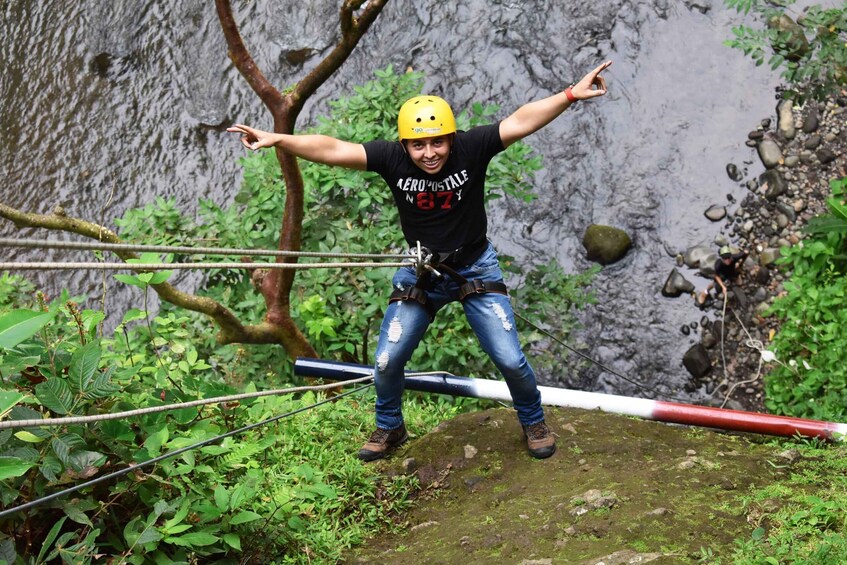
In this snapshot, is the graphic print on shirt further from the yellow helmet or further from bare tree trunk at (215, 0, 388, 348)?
bare tree trunk at (215, 0, 388, 348)

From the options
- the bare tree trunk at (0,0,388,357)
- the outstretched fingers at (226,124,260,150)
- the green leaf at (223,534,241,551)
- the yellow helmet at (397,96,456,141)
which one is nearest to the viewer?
the green leaf at (223,534,241,551)

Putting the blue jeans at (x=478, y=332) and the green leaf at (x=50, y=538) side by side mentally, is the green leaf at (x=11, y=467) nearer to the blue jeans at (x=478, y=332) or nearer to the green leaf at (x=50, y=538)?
the green leaf at (x=50, y=538)

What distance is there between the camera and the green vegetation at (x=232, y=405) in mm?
3314

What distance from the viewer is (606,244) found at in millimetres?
9297

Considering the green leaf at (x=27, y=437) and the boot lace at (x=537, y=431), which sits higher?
the green leaf at (x=27, y=437)

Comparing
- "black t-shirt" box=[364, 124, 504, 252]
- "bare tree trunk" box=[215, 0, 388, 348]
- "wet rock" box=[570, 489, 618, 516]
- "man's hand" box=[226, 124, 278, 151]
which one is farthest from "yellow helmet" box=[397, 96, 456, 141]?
"wet rock" box=[570, 489, 618, 516]

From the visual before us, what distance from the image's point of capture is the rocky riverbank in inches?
347

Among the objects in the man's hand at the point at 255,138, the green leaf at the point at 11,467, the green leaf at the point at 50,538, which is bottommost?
the green leaf at the point at 50,538

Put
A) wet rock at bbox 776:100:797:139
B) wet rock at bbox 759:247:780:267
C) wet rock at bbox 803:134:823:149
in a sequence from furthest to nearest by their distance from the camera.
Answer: wet rock at bbox 776:100:797:139, wet rock at bbox 803:134:823:149, wet rock at bbox 759:247:780:267

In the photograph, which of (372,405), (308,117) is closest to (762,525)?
(372,405)

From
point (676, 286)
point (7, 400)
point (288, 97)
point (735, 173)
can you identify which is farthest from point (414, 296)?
point (735, 173)

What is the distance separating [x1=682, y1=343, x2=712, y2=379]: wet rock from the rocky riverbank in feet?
0.03

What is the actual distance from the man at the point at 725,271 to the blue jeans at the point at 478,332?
4.93 m

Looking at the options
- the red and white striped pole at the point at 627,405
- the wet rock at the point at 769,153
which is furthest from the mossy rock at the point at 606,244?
the red and white striped pole at the point at 627,405
